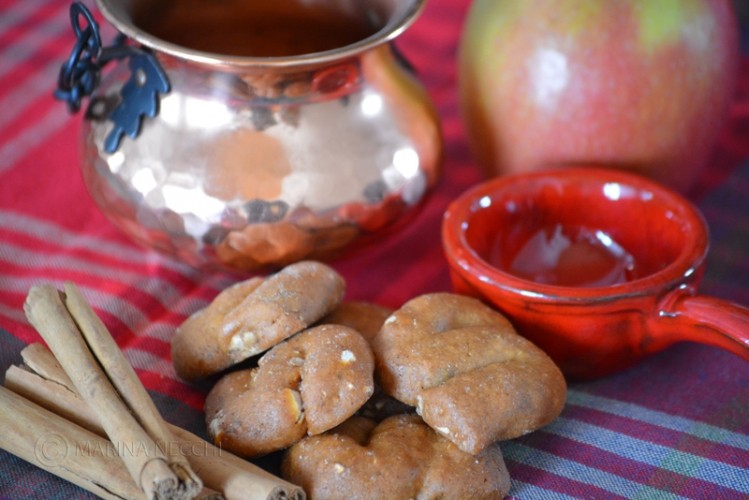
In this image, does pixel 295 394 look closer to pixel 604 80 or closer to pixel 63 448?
pixel 63 448

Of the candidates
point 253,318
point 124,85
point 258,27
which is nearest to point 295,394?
point 253,318

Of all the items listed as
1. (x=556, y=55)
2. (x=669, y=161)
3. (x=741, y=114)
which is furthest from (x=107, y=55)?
(x=741, y=114)

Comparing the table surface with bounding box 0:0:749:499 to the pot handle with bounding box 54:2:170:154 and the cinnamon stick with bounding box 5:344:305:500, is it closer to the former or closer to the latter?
the cinnamon stick with bounding box 5:344:305:500

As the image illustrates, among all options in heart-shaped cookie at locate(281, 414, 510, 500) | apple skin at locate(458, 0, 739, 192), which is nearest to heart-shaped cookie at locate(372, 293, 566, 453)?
heart-shaped cookie at locate(281, 414, 510, 500)

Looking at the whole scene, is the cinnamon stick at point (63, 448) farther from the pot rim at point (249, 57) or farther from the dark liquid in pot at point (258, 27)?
the dark liquid in pot at point (258, 27)

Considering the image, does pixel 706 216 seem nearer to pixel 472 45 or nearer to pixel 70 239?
pixel 472 45
